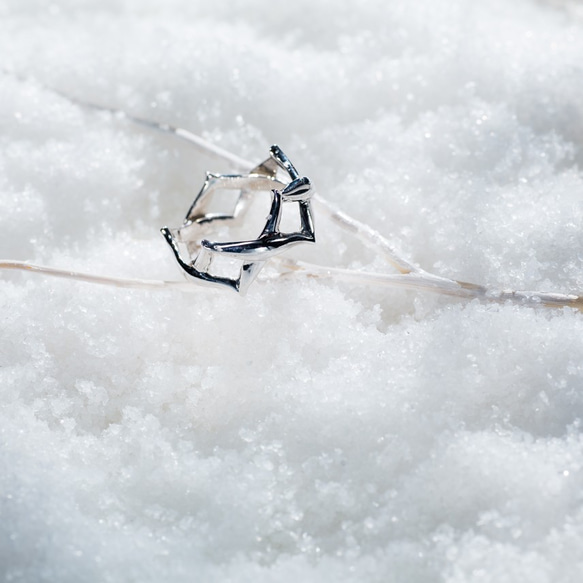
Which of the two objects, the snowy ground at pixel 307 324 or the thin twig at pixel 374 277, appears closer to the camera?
the snowy ground at pixel 307 324

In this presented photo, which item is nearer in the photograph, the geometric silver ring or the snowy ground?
the snowy ground

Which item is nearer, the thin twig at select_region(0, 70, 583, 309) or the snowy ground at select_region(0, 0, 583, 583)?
the snowy ground at select_region(0, 0, 583, 583)

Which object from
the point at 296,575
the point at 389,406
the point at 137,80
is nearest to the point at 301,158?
the point at 137,80

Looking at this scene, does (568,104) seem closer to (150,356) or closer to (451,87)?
(451,87)

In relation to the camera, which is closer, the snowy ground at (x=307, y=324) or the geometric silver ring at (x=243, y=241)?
the snowy ground at (x=307, y=324)
